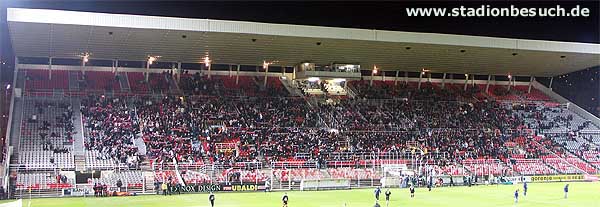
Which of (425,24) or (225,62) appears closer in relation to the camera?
(425,24)

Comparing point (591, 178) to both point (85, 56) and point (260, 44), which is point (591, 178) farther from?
point (85, 56)

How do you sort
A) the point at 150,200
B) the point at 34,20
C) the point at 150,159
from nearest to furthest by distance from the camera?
the point at 150,200, the point at 34,20, the point at 150,159

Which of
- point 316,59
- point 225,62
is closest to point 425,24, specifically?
point 316,59

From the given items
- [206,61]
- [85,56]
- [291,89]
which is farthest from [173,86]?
[291,89]

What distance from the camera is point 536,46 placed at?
57312mm

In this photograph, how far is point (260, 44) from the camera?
5322 cm

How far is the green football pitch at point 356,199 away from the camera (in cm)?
3809

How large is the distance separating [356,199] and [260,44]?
58.6ft

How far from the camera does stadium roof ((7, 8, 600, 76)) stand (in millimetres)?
45781

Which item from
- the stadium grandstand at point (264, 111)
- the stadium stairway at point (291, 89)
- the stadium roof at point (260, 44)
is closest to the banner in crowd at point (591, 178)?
the stadium grandstand at point (264, 111)

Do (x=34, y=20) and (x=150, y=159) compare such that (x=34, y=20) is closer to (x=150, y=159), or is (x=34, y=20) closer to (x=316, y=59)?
(x=150, y=159)

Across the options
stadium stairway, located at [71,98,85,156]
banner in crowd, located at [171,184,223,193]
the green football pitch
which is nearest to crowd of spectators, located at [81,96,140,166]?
stadium stairway, located at [71,98,85,156]

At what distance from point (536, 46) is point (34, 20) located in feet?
138

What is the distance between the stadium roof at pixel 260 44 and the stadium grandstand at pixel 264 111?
0.41ft
